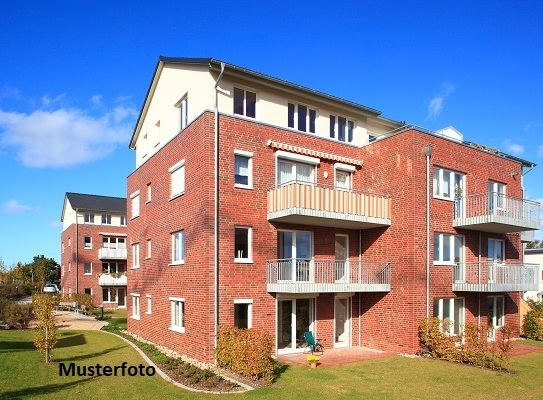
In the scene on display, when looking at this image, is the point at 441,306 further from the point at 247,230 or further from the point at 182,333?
the point at 182,333

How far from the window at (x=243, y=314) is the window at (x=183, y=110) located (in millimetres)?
7387

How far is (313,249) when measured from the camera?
710 inches

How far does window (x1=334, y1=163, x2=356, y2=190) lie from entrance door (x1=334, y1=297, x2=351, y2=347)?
16.0 feet

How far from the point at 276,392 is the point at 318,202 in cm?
724

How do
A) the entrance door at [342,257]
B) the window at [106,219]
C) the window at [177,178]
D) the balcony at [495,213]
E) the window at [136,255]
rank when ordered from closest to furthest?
the window at [177,178], the entrance door at [342,257], the balcony at [495,213], the window at [136,255], the window at [106,219]

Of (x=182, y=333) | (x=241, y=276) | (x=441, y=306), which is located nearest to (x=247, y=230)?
(x=241, y=276)

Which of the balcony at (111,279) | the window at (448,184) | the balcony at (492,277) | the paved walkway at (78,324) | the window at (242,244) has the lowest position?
the paved walkway at (78,324)

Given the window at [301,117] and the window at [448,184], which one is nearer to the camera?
the window at [301,117]

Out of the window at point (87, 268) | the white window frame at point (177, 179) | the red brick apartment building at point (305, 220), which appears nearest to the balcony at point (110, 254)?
A: the window at point (87, 268)

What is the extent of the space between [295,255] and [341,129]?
21.6 ft

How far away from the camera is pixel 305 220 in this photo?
674 inches

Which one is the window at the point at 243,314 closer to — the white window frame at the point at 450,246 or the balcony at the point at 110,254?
the white window frame at the point at 450,246

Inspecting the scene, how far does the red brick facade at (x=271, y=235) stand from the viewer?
15.9 m

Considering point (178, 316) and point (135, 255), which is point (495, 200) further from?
point (135, 255)
